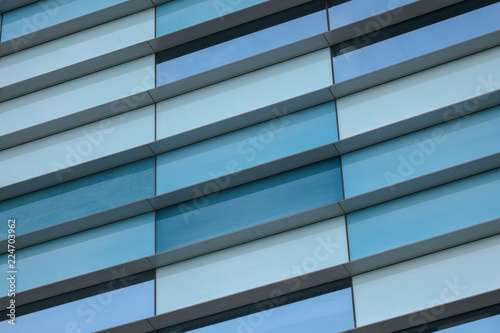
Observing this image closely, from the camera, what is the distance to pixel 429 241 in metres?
16.5

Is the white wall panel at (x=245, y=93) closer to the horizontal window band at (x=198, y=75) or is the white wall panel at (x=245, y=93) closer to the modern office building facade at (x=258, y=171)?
the modern office building facade at (x=258, y=171)

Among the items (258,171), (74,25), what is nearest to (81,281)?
(258,171)

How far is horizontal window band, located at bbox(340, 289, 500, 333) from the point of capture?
15633mm

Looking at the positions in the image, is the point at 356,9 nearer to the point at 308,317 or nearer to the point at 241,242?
the point at 241,242

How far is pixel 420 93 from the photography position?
18188mm

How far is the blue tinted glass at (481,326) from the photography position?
51.0ft

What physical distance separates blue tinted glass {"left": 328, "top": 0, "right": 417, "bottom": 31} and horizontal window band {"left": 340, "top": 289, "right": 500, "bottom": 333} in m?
6.30

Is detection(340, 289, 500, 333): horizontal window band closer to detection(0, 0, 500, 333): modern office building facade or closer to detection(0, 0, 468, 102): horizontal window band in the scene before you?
detection(0, 0, 500, 333): modern office building facade

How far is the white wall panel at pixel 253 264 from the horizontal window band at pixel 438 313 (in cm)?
158

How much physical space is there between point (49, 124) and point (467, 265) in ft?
31.3

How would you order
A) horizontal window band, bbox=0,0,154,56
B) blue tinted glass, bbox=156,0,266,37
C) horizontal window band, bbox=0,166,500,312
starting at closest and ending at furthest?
1. horizontal window band, bbox=0,166,500,312
2. blue tinted glass, bbox=156,0,266,37
3. horizontal window band, bbox=0,0,154,56

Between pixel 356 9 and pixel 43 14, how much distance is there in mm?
7676

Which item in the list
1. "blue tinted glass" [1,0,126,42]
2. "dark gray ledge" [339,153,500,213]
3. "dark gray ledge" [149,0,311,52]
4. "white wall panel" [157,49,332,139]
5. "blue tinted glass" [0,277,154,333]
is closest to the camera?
"dark gray ledge" [339,153,500,213]

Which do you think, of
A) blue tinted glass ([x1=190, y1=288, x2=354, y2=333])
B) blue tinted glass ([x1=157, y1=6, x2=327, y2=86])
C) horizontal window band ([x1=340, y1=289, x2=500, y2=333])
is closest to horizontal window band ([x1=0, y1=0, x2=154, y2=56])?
blue tinted glass ([x1=157, y1=6, x2=327, y2=86])
